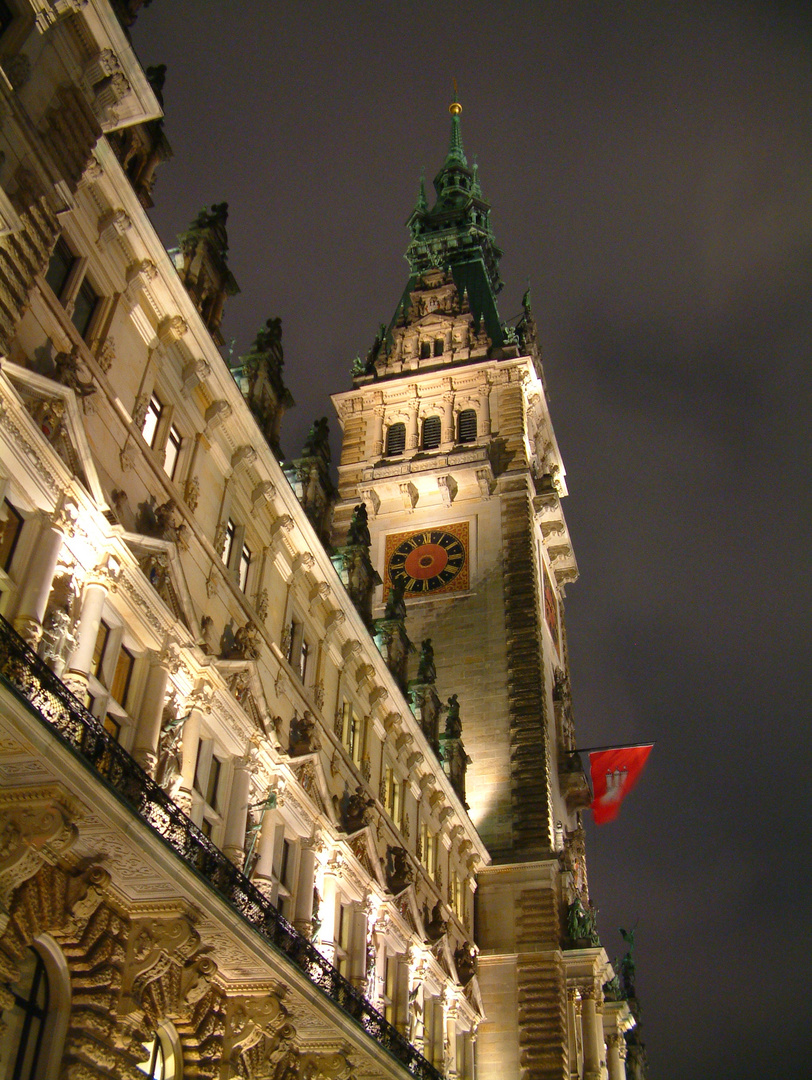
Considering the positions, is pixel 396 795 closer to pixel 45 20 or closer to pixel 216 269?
pixel 216 269

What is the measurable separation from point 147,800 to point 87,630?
294cm

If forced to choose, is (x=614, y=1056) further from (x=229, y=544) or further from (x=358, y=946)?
(x=229, y=544)

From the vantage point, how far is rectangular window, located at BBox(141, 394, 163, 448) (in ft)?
74.6

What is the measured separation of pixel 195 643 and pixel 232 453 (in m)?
5.61

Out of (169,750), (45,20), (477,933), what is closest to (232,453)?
(169,750)

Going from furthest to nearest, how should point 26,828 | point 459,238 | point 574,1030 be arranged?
point 459,238 < point 574,1030 < point 26,828

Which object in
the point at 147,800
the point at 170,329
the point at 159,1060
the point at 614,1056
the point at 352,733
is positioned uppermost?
the point at 170,329

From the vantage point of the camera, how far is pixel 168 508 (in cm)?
2214

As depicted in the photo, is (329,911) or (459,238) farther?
(459,238)

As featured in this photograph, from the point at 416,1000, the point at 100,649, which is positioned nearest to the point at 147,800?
the point at 100,649

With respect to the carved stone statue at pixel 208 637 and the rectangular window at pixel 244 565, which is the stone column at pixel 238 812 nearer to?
the carved stone statue at pixel 208 637

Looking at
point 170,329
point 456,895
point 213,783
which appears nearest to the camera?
point 213,783

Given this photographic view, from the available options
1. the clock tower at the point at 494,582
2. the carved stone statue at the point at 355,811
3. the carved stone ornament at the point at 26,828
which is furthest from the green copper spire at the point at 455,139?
the carved stone ornament at the point at 26,828

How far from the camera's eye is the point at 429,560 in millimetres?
52875
